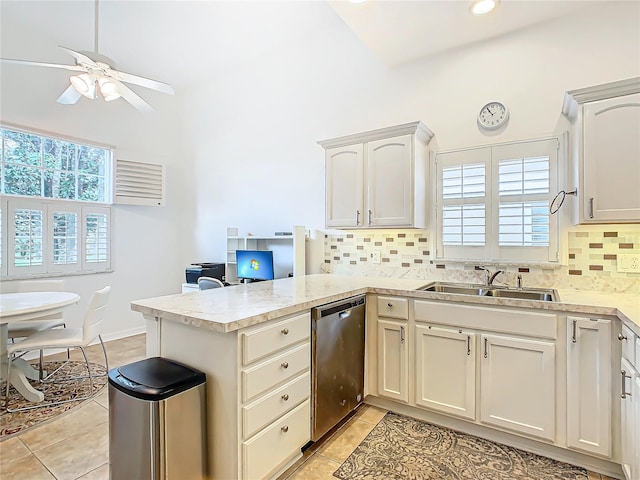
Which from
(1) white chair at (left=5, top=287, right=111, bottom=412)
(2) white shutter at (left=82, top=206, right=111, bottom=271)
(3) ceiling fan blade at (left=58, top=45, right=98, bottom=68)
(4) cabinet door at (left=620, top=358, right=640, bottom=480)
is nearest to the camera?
(4) cabinet door at (left=620, top=358, right=640, bottom=480)

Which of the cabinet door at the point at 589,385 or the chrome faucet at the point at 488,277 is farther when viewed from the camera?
the chrome faucet at the point at 488,277

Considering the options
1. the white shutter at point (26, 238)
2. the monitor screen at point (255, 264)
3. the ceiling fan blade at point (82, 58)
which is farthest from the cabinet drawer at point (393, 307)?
the white shutter at point (26, 238)

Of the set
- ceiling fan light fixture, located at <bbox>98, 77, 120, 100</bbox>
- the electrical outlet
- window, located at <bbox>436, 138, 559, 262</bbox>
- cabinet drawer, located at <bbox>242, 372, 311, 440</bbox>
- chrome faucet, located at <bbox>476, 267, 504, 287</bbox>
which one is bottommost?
cabinet drawer, located at <bbox>242, 372, 311, 440</bbox>

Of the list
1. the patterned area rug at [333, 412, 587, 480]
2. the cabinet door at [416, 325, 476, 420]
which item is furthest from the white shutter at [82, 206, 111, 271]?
the cabinet door at [416, 325, 476, 420]

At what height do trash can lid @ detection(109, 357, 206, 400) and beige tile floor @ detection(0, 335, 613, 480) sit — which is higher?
trash can lid @ detection(109, 357, 206, 400)

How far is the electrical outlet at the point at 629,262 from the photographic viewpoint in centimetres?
221

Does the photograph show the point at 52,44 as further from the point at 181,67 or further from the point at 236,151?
the point at 236,151

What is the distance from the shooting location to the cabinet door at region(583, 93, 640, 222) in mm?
1960

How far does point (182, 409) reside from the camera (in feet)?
4.83

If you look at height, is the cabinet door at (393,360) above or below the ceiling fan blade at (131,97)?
below

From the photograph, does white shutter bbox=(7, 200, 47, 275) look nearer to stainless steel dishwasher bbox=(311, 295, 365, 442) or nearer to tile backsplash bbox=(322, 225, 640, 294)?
tile backsplash bbox=(322, 225, 640, 294)

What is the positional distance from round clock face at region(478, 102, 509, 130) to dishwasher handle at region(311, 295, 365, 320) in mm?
1727

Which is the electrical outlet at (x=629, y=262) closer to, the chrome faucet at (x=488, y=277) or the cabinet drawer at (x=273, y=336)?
the chrome faucet at (x=488, y=277)

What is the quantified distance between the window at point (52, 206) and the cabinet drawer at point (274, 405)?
3.44 m
